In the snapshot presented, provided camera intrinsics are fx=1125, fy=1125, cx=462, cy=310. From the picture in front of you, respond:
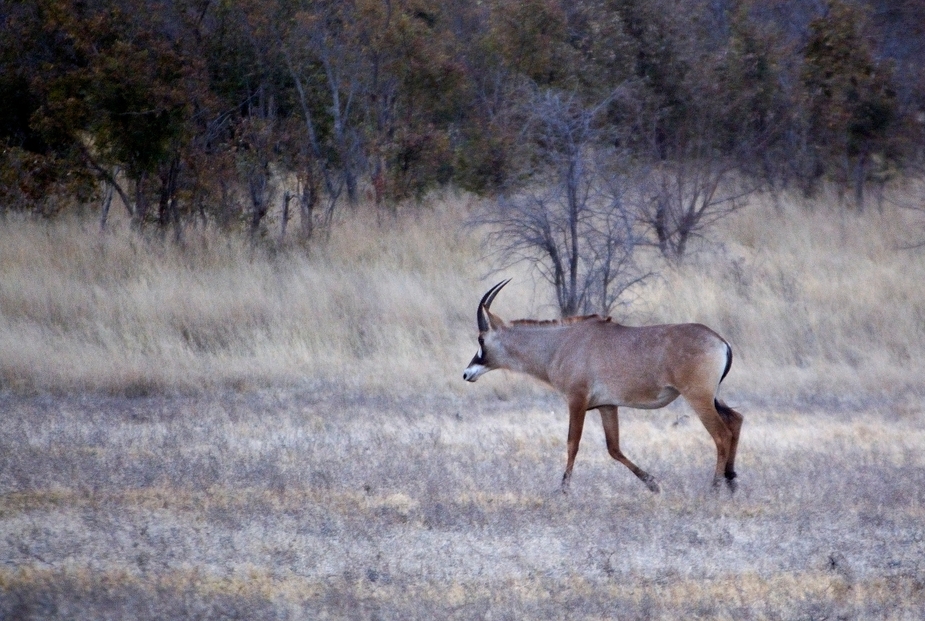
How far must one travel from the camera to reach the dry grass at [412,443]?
224 inches

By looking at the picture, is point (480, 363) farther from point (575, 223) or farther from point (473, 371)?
point (575, 223)

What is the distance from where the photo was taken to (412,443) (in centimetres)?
982

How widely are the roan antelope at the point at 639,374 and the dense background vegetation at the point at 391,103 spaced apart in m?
9.50

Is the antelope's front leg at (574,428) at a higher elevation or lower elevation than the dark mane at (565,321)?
lower

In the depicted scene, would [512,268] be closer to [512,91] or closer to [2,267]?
[512,91]

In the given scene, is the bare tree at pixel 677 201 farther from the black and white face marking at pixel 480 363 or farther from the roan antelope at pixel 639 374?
the roan antelope at pixel 639 374

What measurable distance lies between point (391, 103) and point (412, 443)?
13.6 meters

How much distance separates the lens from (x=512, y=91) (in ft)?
71.1

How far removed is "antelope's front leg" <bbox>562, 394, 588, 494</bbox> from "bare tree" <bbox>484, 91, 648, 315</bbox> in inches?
237

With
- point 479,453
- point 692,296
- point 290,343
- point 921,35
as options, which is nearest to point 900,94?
point 921,35

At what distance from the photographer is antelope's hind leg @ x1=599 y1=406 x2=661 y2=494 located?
27.3 ft

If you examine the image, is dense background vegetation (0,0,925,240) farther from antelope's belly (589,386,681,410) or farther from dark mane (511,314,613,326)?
antelope's belly (589,386,681,410)

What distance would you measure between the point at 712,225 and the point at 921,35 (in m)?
10.0

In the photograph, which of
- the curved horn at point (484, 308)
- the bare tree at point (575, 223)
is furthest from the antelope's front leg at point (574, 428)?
the bare tree at point (575, 223)
